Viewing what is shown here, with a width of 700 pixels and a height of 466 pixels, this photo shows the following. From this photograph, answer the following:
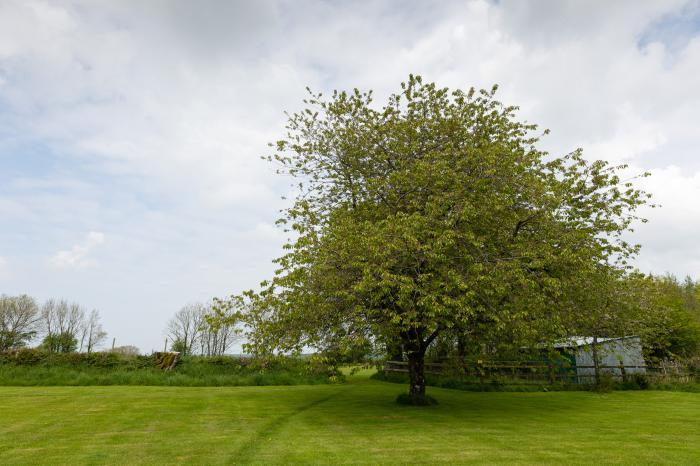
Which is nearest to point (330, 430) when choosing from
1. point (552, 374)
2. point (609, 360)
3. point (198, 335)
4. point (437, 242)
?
point (437, 242)

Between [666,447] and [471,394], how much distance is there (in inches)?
562

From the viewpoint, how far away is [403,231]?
48.2 ft

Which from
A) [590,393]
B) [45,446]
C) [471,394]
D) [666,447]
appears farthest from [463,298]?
[590,393]

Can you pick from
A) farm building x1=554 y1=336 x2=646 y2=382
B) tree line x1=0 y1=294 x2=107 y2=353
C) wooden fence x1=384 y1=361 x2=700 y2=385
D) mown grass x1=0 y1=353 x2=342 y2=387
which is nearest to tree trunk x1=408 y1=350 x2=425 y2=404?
mown grass x1=0 y1=353 x2=342 y2=387

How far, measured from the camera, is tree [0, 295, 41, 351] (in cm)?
6579

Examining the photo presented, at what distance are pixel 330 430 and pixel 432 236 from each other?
23.6 feet

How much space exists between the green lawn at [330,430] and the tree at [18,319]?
184 ft

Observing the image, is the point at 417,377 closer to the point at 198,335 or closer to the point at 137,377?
the point at 137,377

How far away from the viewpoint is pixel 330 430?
1331 cm

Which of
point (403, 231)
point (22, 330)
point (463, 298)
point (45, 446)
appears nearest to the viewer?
point (45, 446)

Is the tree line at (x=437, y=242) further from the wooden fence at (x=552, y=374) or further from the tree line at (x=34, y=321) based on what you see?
the tree line at (x=34, y=321)

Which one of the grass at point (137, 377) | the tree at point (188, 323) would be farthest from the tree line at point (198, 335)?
the grass at point (137, 377)

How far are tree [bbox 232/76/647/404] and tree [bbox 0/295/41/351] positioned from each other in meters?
67.0

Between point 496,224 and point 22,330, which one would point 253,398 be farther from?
point 22,330
